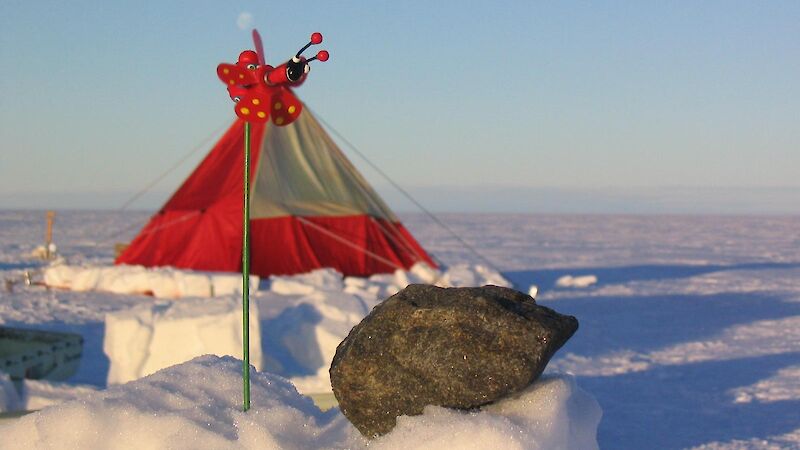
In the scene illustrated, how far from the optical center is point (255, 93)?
405 cm

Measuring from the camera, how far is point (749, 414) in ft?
21.8

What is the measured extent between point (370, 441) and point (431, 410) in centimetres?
33

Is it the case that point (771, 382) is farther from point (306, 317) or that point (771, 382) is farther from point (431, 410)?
point (431, 410)

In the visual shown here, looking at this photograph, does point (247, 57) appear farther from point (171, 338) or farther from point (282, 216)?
point (282, 216)

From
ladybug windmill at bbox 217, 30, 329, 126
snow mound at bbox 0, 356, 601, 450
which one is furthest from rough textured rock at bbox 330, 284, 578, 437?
ladybug windmill at bbox 217, 30, 329, 126

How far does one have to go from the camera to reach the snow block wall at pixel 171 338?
22.8 ft

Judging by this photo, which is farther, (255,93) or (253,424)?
(255,93)

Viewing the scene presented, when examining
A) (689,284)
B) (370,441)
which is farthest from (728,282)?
(370,441)

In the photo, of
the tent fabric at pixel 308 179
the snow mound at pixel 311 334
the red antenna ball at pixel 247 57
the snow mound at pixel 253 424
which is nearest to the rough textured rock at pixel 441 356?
the snow mound at pixel 253 424

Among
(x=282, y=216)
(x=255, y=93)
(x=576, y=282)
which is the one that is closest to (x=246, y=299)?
(x=255, y=93)

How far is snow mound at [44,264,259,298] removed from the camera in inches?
471

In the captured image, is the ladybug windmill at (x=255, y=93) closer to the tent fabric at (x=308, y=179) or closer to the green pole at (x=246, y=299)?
the green pole at (x=246, y=299)

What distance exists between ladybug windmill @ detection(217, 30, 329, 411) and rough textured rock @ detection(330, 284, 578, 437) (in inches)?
20.8

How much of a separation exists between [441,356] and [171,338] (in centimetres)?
409
